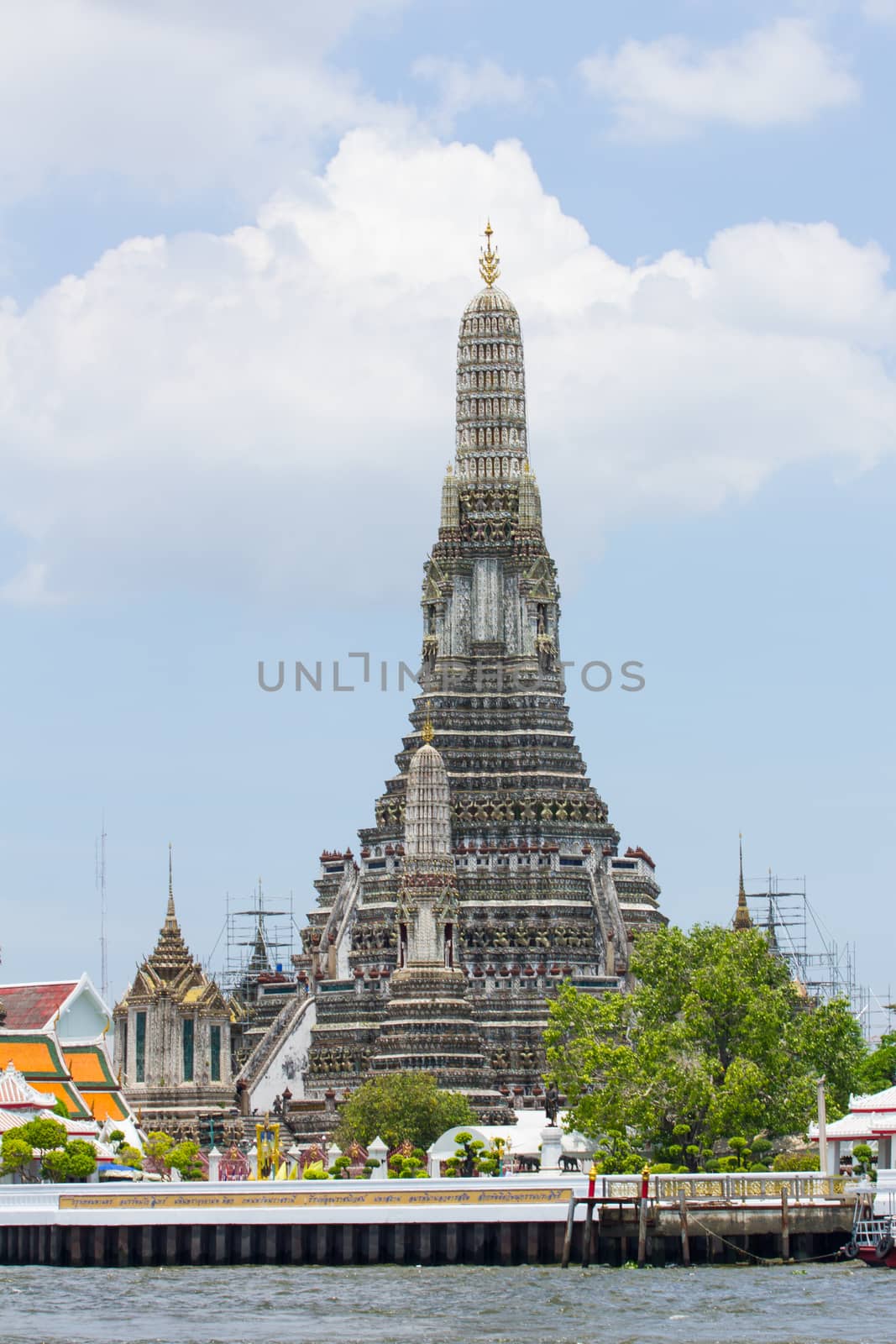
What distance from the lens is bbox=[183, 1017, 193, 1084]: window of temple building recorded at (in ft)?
487

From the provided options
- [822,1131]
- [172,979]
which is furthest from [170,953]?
[822,1131]

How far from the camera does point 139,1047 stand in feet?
493

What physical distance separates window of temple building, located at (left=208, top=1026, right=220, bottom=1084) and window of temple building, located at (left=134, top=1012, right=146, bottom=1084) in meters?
3.10

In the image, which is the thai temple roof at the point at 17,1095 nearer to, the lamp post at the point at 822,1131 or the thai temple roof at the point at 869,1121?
the lamp post at the point at 822,1131

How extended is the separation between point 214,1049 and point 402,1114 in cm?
2262

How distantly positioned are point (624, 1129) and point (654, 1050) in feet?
8.99

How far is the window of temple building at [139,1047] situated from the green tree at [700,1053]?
3828cm

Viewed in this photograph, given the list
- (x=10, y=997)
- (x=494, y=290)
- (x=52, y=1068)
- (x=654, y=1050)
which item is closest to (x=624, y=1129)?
(x=654, y=1050)

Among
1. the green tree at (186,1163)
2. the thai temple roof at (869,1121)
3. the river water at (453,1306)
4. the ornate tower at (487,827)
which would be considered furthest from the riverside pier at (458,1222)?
the ornate tower at (487,827)

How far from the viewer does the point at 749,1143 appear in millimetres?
107062

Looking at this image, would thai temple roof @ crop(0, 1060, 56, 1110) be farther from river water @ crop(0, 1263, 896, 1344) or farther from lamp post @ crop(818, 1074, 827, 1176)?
lamp post @ crop(818, 1074, 827, 1176)

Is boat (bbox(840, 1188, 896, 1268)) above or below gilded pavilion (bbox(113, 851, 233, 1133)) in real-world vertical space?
below

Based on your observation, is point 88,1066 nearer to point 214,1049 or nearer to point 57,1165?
point 57,1165

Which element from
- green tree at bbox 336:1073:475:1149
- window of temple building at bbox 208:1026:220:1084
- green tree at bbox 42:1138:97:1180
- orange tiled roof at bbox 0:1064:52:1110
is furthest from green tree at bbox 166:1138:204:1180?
window of temple building at bbox 208:1026:220:1084
